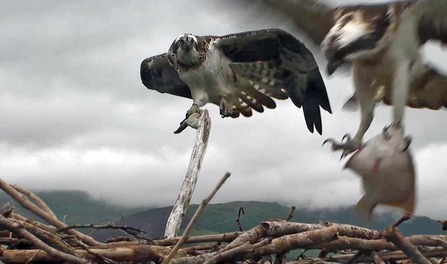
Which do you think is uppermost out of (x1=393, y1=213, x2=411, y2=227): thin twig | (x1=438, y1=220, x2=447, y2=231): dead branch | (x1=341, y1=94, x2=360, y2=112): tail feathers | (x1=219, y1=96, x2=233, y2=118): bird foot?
(x1=219, y1=96, x2=233, y2=118): bird foot

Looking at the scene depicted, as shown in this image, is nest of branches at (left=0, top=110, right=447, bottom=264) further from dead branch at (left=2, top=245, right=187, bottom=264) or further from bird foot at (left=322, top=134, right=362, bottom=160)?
bird foot at (left=322, top=134, right=362, bottom=160)

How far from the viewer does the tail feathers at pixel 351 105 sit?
2442 mm

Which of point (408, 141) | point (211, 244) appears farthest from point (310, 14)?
point (211, 244)

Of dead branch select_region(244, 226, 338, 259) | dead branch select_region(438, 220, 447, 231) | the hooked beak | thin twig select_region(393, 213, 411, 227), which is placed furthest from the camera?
the hooked beak

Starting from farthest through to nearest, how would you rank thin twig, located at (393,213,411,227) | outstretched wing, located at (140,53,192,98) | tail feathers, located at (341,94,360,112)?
outstretched wing, located at (140,53,192,98) → tail feathers, located at (341,94,360,112) → thin twig, located at (393,213,411,227)

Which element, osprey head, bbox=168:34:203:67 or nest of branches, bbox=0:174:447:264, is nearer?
nest of branches, bbox=0:174:447:264

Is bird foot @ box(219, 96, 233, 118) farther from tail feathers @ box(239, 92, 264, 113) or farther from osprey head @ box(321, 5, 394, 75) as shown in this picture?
osprey head @ box(321, 5, 394, 75)

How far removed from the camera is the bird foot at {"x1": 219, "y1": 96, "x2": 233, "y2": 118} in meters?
3.56

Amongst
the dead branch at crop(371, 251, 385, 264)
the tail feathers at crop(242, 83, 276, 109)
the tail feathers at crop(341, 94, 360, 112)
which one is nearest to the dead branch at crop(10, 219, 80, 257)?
the dead branch at crop(371, 251, 385, 264)

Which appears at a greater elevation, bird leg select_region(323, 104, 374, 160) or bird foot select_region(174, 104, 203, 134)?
bird foot select_region(174, 104, 203, 134)

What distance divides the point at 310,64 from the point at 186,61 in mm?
1045

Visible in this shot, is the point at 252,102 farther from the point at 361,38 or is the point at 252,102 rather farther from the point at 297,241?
the point at 297,241

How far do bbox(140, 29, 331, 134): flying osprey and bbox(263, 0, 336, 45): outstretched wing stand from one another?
1066 millimetres

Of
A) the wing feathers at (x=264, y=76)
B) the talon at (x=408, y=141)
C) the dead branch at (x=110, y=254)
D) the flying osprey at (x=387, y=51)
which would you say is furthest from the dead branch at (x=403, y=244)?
the wing feathers at (x=264, y=76)
